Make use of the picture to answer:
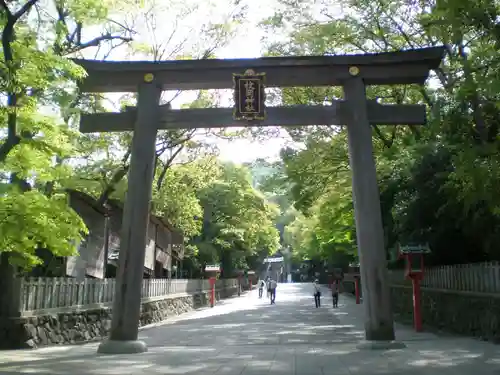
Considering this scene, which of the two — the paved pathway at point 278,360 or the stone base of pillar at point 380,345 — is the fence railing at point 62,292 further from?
the stone base of pillar at point 380,345

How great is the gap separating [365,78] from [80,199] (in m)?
10.9

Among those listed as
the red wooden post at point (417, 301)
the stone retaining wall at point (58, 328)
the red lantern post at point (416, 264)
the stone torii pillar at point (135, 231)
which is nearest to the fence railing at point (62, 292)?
the stone retaining wall at point (58, 328)

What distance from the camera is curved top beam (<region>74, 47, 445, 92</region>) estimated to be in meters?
11.4

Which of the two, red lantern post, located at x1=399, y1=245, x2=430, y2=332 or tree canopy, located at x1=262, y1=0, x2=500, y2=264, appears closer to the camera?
tree canopy, located at x1=262, y1=0, x2=500, y2=264

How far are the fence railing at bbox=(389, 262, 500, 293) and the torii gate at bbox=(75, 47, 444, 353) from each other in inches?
139

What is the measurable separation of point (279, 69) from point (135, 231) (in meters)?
5.20

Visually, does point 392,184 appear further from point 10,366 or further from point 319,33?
point 10,366

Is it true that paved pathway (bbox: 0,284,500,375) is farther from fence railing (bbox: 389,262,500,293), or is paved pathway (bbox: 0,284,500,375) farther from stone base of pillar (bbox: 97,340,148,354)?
fence railing (bbox: 389,262,500,293)

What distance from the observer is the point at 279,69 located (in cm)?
1164

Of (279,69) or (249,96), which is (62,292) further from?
(279,69)

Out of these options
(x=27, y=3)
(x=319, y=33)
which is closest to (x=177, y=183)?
(x=319, y=33)

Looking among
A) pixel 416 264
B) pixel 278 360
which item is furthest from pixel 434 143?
pixel 278 360

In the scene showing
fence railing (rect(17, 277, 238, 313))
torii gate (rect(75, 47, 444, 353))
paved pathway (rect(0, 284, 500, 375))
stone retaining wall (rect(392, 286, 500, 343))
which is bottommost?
paved pathway (rect(0, 284, 500, 375))

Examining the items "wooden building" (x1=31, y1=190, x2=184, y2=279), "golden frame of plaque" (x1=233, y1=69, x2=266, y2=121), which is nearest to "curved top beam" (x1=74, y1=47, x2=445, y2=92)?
"golden frame of plaque" (x1=233, y1=69, x2=266, y2=121)
